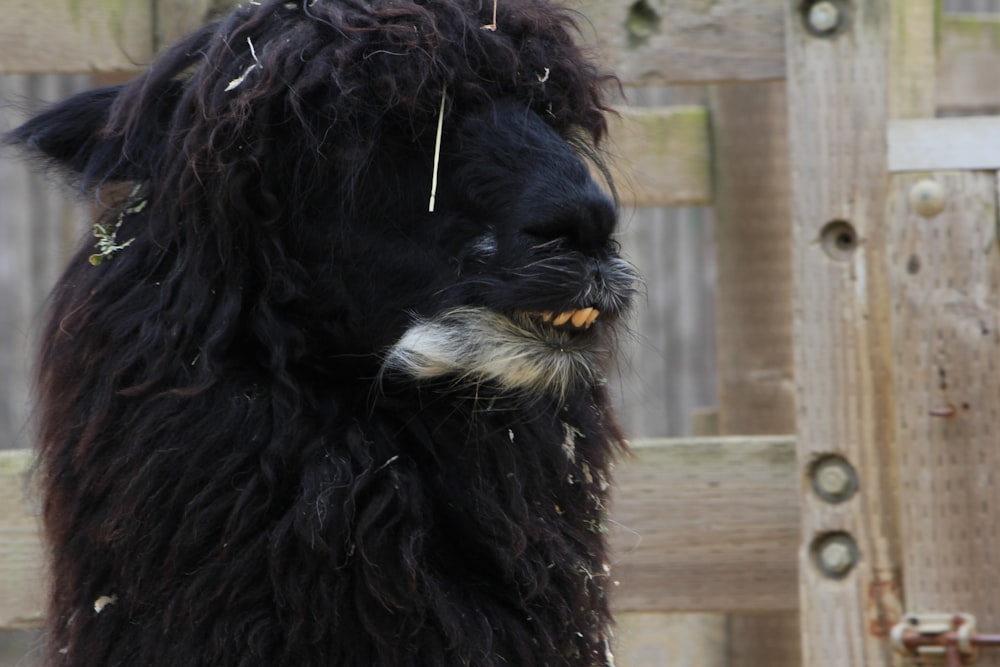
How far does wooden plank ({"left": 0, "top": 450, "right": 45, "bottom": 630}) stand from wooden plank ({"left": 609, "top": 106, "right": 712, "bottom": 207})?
5.65 ft

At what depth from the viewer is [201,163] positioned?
2.11m

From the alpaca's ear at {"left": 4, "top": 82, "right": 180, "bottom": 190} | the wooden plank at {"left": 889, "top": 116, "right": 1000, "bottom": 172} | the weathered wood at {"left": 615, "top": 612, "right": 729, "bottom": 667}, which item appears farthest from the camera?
the weathered wood at {"left": 615, "top": 612, "right": 729, "bottom": 667}

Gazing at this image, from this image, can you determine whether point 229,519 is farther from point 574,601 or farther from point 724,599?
point 724,599

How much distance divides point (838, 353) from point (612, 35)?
0.89 metres

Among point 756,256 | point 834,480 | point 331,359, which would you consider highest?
point 756,256

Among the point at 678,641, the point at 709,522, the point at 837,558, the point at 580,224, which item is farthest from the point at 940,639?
the point at 678,641

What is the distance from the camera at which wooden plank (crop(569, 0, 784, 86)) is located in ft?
9.87

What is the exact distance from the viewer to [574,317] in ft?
6.82

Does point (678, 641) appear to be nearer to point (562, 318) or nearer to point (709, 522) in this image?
point (709, 522)

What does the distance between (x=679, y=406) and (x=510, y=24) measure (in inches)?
301

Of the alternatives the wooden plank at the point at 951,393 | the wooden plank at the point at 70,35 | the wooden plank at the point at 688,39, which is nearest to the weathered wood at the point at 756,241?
the wooden plank at the point at 688,39

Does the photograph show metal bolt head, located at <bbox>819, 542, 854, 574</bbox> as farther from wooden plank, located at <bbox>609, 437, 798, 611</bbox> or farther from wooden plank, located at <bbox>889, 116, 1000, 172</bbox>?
wooden plank, located at <bbox>889, 116, 1000, 172</bbox>

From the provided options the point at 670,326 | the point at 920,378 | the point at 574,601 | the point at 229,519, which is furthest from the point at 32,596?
the point at 670,326

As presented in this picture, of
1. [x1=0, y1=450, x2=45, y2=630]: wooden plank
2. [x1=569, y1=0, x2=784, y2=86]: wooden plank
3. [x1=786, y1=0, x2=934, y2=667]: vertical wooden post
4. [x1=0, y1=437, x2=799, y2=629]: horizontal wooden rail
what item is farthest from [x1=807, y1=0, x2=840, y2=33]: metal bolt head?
[x1=0, y1=450, x2=45, y2=630]: wooden plank
